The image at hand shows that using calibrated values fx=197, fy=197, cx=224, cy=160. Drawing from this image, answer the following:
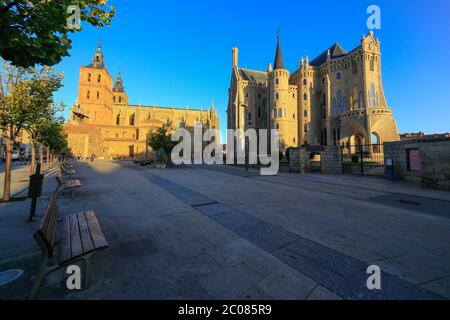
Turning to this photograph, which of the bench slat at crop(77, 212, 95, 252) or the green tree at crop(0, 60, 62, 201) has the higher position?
the green tree at crop(0, 60, 62, 201)

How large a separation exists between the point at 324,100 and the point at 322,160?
3667 cm

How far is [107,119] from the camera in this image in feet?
218

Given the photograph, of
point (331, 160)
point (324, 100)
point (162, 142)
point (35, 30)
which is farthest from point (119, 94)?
point (35, 30)

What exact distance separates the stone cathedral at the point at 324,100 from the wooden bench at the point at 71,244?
3822 centimetres

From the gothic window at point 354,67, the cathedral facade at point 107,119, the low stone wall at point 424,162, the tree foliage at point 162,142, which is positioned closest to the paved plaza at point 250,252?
the low stone wall at point 424,162

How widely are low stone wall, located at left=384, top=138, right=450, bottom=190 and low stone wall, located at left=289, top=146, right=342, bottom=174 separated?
4519 mm

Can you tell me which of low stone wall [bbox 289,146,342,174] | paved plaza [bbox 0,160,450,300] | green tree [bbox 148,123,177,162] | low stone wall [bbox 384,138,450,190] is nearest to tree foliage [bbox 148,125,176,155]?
green tree [bbox 148,123,177,162]

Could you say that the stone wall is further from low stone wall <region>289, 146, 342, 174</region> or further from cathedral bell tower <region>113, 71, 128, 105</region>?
cathedral bell tower <region>113, 71, 128, 105</region>

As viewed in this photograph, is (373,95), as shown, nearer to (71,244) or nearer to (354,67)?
(354,67)

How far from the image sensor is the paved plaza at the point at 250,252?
2355 mm

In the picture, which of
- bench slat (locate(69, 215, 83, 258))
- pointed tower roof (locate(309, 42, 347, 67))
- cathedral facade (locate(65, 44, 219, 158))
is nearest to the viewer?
bench slat (locate(69, 215, 83, 258))

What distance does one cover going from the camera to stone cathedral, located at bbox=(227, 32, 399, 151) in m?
38.5
